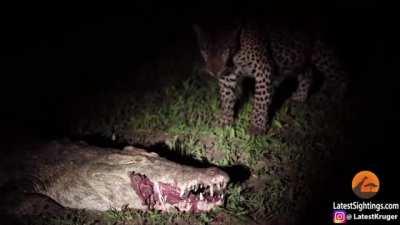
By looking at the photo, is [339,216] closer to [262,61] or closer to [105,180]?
[262,61]

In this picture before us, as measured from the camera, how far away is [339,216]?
555 centimetres

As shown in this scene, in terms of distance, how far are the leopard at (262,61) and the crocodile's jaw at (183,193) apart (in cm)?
204

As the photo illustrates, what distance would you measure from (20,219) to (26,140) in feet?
4.41

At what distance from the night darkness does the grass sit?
267mm

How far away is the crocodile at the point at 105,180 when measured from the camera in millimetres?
5230

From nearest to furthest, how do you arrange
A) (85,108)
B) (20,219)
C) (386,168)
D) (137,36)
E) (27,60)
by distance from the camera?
1. (20,219)
2. (386,168)
3. (85,108)
4. (27,60)
5. (137,36)

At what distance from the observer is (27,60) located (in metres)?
11.5

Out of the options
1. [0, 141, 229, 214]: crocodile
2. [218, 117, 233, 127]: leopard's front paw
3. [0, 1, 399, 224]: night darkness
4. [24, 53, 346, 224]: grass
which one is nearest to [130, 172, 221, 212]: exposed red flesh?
[0, 141, 229, 214]: crocodile

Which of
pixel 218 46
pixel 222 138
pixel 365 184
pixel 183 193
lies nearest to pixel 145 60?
pixel 222 138

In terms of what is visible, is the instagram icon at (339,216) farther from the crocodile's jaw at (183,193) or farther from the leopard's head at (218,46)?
the leopard's head at (218,46)

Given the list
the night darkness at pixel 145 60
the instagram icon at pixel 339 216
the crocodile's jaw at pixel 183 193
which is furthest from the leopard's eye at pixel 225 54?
the instagram icon at pixel 339 216

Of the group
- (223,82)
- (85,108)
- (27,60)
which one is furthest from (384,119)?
(27,60)

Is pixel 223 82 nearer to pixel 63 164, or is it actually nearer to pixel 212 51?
pixel 212 51

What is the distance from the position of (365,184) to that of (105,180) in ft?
10.7
